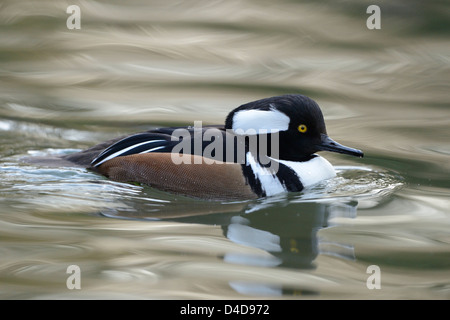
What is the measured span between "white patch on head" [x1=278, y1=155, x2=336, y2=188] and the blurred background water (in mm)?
141

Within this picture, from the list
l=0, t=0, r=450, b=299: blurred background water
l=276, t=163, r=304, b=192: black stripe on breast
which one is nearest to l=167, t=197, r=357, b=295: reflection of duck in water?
l=0, t=0, r=450, b=299: blurred background water

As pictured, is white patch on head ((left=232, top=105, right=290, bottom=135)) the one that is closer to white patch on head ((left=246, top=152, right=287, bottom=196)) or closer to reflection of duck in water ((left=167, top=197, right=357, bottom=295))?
white patch on head ((left=246, top=152, right=287, bottom=196))

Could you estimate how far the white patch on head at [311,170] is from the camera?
7.53m

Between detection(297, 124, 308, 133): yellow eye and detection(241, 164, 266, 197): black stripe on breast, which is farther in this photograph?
detection(297, 124, 308, 133): yellow eye

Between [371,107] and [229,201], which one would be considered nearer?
[229,201]

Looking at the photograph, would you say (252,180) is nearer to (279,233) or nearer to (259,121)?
(259,121)

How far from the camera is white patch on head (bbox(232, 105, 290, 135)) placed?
24.1 feet

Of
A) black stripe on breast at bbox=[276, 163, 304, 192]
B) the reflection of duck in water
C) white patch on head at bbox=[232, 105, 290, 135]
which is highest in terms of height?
white patch on head at bbox=[232, 105, 290, 135]

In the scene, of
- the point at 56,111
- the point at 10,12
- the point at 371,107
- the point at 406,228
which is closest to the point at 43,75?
the point at 56,111

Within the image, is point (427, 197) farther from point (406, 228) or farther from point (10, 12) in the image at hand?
point (10, 12)

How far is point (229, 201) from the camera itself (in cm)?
723

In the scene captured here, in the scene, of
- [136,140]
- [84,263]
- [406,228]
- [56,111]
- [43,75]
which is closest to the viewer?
[84,263]

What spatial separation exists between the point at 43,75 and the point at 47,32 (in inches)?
54.3

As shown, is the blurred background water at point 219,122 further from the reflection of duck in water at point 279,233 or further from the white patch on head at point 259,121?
the white patch on head at point 259,121
